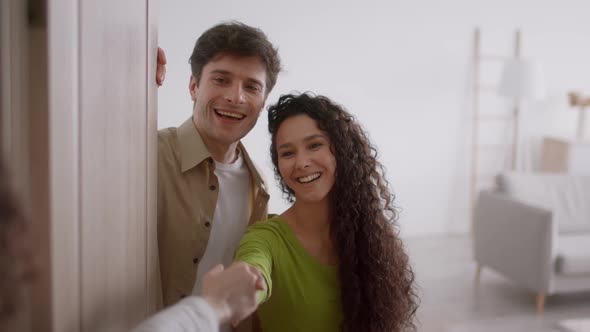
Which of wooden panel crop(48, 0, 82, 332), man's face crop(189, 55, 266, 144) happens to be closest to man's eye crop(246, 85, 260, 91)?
man's face crop(189, 55, 266, 144)

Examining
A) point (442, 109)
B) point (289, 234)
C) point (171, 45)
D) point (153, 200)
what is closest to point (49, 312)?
point (153, 200)

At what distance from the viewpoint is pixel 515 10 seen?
5.82 meters

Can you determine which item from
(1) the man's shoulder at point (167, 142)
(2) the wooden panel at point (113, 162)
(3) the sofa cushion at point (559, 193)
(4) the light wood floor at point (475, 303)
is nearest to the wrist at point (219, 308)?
(2) the wooden panel at point (113, 162)

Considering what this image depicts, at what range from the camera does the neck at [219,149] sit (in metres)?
1.75

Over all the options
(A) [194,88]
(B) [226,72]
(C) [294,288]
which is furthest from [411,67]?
(C) [294,288]

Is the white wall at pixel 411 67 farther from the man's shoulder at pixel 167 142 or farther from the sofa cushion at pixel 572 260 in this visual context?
the man's shoulder at pixel 167 142

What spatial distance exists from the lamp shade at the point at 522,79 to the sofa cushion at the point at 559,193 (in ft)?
3.76

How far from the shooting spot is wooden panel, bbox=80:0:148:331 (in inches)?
32.4

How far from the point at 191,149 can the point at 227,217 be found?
22 centimetres

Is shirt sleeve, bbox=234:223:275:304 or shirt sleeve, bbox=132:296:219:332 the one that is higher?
shirt sleeve, bbox=132:296:219:332

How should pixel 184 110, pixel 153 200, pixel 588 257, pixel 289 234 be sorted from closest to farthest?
pixel 153 200, pixel 289 234, pixel 588 257, pixel 184 110

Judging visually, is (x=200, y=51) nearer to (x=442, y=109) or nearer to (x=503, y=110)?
(x=442, y=109)

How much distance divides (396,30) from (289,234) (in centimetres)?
422

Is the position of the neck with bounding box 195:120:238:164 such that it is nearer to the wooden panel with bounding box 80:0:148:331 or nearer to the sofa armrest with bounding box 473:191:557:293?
the wooden panel with bounding box 80:0:148:331
